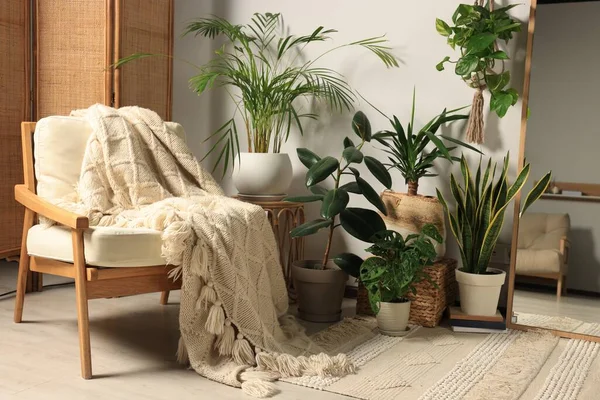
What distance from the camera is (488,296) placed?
2990 mm

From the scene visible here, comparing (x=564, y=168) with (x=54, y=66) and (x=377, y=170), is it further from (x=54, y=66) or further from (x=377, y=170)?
(x=54, y=66)

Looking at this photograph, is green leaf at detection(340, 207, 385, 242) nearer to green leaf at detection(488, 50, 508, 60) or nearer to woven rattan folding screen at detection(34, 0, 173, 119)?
green leaf at detection(488, 50, 508, 60)

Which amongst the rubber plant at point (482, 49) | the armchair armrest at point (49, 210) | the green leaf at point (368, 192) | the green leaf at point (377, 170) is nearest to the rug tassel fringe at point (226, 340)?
the armchair armrest at point (49, 210)

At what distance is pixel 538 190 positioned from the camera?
291cm

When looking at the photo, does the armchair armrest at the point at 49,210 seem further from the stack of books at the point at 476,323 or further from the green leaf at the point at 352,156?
the stack of books at the point at 476,323

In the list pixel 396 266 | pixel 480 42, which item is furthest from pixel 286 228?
pixel 480 42

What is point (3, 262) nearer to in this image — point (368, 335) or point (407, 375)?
point (368, 335)

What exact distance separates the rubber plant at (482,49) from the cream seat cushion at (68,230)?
4.48 ft

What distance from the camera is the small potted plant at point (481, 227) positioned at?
2.94 metres

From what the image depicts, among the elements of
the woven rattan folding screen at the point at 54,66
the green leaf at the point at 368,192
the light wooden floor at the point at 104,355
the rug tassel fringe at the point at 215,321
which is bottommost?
the light wooden floor at the point at 104,355

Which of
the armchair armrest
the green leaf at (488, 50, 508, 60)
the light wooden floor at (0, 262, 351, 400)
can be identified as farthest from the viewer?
the green leaf at (488, 50, 508, 60)

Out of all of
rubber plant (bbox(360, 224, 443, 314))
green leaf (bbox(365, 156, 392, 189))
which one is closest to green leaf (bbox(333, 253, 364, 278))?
rubber plant (bbox(360, 224, 443, 314))

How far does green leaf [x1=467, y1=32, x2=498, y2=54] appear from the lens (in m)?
2.90

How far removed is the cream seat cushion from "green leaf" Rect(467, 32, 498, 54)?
139 centimetres
